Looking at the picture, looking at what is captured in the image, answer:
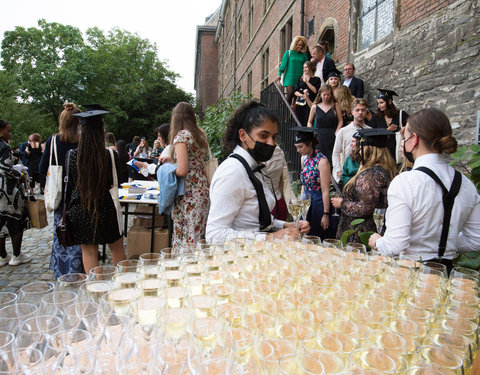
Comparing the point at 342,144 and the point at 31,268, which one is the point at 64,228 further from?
the point at 342,144

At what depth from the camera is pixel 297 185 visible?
7734 mm

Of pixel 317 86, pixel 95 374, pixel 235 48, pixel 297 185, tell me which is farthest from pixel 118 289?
pixel 235 48

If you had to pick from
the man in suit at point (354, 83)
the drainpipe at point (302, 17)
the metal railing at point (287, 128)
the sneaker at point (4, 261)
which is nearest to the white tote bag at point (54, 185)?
the sneaker at point (4, 261)

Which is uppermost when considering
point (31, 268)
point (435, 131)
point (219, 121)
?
point (219, 121)

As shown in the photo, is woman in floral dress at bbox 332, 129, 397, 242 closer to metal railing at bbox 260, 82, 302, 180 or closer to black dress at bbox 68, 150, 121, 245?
black dress at bbox 68, 150, 121, 245

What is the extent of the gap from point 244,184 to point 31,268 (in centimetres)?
444

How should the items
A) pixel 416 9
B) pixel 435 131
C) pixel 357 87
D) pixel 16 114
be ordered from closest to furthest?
pixel 435 131, pixel 416 9, pixel 357 87, pixel 16 114

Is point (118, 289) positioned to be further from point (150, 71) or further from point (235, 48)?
point (150, 71)

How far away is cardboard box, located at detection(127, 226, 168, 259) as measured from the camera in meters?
5.48

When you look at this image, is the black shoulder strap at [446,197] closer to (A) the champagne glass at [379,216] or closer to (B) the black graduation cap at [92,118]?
(A) the champagne glass at [379,216]

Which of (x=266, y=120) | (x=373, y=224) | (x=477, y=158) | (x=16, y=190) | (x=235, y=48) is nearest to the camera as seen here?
(x=266, y=120)

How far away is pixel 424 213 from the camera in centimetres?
230

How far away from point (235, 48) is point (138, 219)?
26.1 meters

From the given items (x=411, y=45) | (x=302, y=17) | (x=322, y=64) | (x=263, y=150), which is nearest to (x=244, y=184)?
(x=263, y=150)
